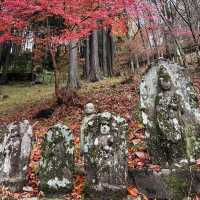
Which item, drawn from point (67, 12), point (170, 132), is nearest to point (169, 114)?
point (170, 132)

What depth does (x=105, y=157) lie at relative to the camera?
6.31m

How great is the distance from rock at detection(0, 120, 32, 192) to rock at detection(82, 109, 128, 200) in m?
1.03

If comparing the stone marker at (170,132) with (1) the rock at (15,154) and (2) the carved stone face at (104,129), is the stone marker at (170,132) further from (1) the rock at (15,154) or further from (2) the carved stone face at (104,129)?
(1) the rock at (15,154)

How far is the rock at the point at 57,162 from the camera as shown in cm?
645

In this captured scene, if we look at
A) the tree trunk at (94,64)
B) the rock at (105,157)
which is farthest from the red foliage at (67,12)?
the tree trunk at (94,64)

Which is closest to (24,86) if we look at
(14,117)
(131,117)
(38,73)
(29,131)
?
(38,73)

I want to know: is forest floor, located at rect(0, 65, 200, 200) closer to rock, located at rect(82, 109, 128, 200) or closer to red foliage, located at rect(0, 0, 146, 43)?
rock, located at rect(82, 109, 128, 200)

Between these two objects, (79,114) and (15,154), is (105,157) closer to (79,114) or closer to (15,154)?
(15,154)

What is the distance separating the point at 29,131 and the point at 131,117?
4.29 m

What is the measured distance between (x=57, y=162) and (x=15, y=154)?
0.78 meters

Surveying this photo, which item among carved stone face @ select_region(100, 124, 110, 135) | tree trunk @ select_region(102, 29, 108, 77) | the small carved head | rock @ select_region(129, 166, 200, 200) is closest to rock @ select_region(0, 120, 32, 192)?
carved stone face @ select_region(100, 124, 110, 135)

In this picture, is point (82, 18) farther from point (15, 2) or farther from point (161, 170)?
point (161, 170)

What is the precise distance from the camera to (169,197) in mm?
6504

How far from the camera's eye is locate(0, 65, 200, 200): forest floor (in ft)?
22.7
